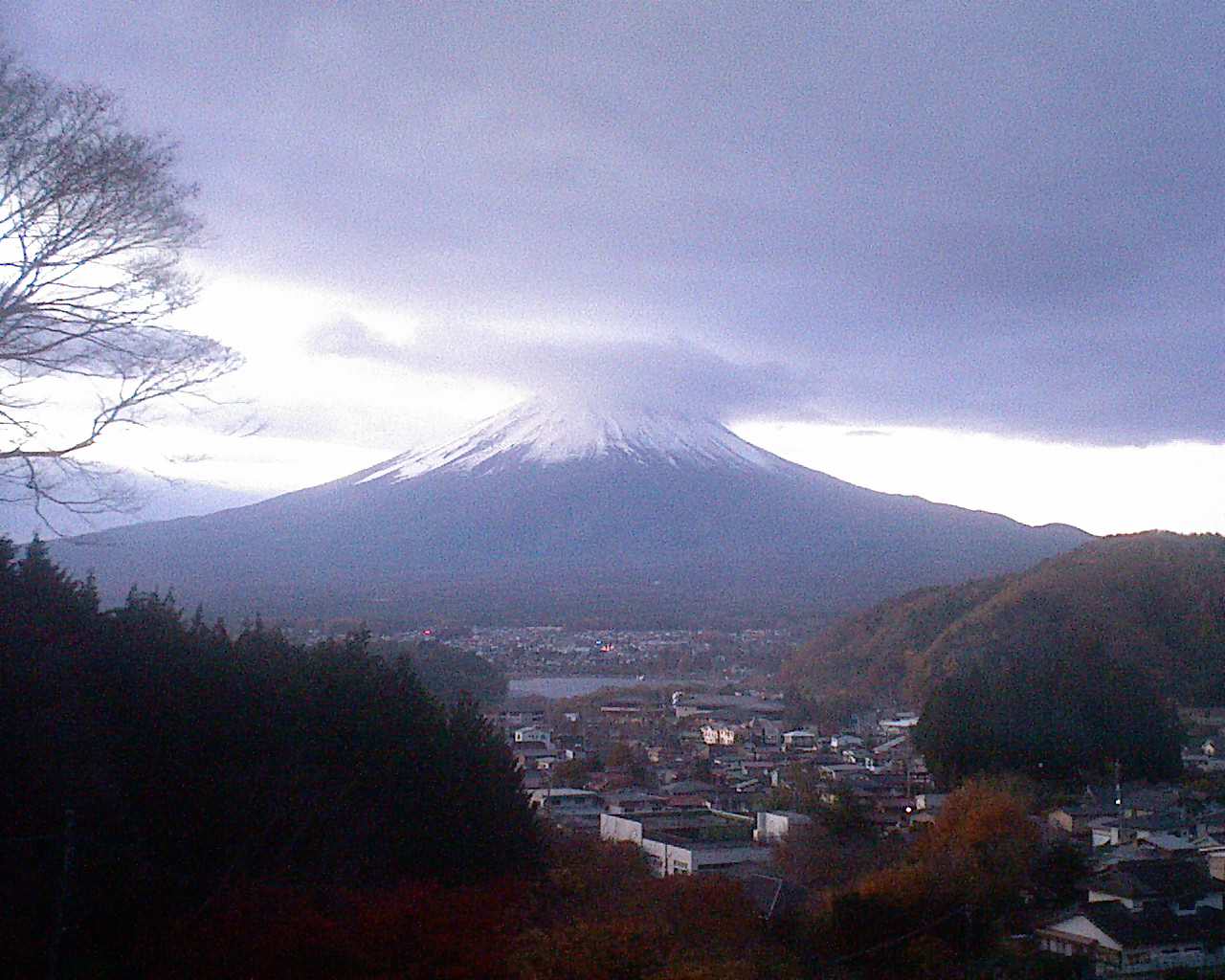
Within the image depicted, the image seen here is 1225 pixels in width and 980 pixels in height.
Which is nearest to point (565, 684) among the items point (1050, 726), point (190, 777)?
point (1050, 726)

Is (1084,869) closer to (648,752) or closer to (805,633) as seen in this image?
(648,752)

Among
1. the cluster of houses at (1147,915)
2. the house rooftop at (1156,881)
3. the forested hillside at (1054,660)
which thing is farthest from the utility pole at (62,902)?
the forested hillside at (1054,660)

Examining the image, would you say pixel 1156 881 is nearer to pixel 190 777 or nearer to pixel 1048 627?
pixel 190 777

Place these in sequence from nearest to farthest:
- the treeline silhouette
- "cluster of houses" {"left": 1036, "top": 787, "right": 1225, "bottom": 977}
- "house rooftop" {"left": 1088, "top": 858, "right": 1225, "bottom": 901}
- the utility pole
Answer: the utility pole → the treeline silhouette → "cluster of houses" {"left": 1036, "top": 787, "right": 1225, "bottom": 977} → "house rooftop" {"left": 1088, "top": 858, "right": 1225, "bottom": 901}

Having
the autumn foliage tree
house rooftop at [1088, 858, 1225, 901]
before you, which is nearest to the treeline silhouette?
the autumn foliage tree

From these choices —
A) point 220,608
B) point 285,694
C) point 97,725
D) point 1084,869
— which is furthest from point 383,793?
point 220,608

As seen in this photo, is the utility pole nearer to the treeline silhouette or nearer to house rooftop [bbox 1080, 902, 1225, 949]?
the treeline silhouette

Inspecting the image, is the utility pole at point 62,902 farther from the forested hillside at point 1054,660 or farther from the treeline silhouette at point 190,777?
the forested hillside at point 1054,660
